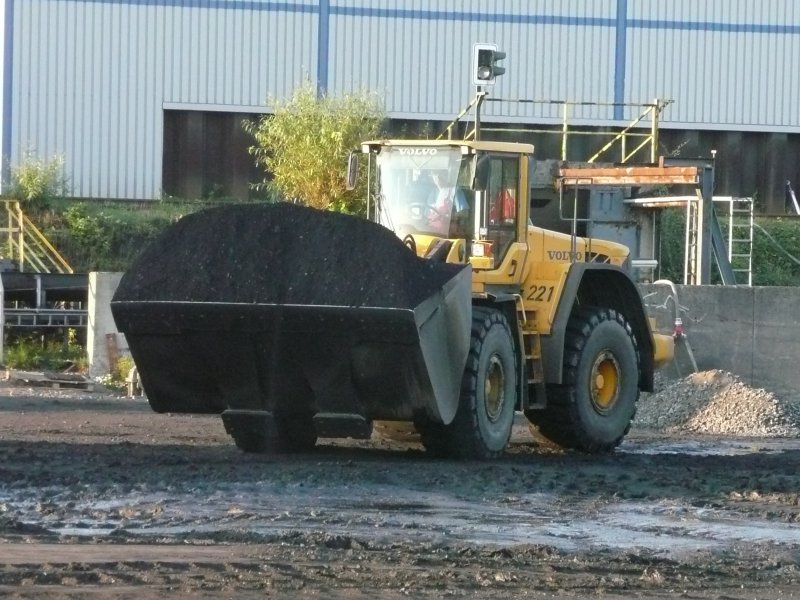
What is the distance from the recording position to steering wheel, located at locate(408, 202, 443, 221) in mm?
13023

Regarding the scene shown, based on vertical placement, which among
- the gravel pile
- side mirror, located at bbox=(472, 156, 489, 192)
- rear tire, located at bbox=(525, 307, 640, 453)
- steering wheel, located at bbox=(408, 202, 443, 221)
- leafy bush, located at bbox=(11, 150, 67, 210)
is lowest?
the gravel pile

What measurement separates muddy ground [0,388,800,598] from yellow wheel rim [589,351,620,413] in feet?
1.80

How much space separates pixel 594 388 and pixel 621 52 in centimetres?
1946

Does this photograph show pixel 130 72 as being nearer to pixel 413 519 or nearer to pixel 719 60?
pixel 719 60

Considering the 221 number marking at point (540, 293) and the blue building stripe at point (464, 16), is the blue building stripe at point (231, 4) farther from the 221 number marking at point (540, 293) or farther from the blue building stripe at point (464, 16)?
the 221 number marking at point (540, 293)

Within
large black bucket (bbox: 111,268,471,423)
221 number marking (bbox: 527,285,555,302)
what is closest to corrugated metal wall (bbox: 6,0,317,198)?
221 number marking (bbox: 527,285,555,302)

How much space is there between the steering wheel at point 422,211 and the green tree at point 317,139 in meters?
12.1

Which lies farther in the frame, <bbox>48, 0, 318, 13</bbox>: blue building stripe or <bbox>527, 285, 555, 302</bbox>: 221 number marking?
<bbox>48, 0, 318, 13</bbox>: blue building stripe

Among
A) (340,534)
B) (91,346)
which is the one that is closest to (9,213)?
(91,346)

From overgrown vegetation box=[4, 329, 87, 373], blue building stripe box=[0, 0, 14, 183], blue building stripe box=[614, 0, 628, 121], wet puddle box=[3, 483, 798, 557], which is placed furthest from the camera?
blue building stripe box=[614, 0, 628, 121]

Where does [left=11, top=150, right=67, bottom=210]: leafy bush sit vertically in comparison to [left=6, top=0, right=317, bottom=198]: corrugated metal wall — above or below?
below

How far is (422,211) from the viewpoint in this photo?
1309 cm

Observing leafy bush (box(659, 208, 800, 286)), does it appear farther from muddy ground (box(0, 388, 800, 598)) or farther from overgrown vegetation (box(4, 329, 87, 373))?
muddy ground (box(0, 388, 800, 598))

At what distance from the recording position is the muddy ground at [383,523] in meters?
7.31
